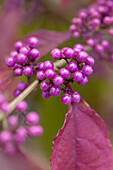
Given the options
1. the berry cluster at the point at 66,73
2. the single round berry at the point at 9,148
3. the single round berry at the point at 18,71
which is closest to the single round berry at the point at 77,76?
the berry cluster at the point at 66,73

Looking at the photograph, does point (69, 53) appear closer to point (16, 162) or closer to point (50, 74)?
point (50, 74)

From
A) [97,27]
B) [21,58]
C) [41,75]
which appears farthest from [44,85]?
[97,27]

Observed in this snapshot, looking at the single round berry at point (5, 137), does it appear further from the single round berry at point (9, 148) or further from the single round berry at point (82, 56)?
the single round berry at point (82, 56)

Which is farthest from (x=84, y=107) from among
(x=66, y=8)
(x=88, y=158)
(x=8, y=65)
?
(x=66, y=8)

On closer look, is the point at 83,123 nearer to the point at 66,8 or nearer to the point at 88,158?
the point at 88,158

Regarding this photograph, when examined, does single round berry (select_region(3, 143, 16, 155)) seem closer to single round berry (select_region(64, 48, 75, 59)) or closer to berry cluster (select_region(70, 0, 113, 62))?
single round berry (select_region(64, 48, 75, 59))

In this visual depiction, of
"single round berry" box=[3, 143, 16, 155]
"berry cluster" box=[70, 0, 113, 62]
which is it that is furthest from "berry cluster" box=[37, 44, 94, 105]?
"berry cluster" box=[70, 0, 113, 62]
